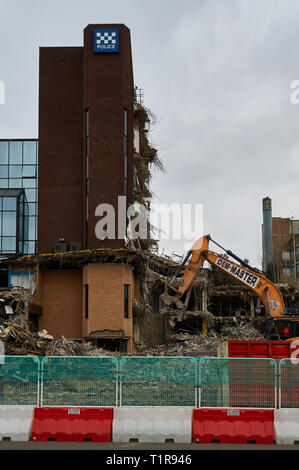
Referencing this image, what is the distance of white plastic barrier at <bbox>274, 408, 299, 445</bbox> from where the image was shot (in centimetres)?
1507

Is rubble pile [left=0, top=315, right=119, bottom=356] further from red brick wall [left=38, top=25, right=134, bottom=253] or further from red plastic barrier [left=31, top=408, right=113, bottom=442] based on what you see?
red plastic barrier [left=31, top=408, right=113, bottom=442]

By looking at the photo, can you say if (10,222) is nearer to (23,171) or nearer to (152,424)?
(23,171)

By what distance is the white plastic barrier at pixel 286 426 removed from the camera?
49.4ft

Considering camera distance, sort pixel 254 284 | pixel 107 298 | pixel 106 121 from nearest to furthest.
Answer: pixel 254 284 → pixel 107 298 → pixel 106 121

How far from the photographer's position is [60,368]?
1582cm

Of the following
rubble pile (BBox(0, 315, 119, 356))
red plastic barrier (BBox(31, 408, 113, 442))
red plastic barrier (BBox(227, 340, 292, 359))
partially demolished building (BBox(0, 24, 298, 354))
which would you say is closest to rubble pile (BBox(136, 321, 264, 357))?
partially demolished building (BBox(0, 24, 298, 354))

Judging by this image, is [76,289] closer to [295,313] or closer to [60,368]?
[295,313]

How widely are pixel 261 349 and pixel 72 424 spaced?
6341 millimetres

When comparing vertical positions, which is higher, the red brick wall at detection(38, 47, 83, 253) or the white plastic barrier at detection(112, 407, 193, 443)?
the red brick wall at detection(38, 47, 83, 253)

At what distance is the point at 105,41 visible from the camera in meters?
39.6

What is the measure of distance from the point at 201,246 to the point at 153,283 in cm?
1004

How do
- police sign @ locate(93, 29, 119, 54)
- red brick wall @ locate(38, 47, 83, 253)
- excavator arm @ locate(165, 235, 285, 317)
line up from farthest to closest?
red brick wall @ locate(38, 47, 83, 253) < police sign @ locate(93, 29, 119, 54) < excavator arm @ locate(165, 235, 285, 317)

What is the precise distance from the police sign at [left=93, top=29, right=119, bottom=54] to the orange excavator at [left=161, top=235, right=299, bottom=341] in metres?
13.7

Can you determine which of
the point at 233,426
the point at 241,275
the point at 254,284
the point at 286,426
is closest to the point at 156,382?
the point at 233,426
